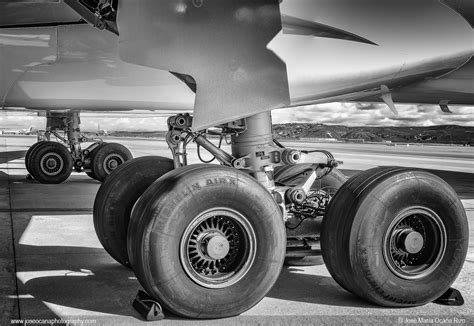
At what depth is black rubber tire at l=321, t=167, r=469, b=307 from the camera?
3.24 metres

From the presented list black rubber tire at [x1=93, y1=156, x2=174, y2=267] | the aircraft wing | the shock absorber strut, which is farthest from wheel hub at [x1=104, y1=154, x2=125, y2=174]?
the aircraft wing

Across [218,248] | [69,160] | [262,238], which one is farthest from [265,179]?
[69,160]

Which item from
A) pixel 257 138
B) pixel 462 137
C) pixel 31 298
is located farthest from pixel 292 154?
pixel 462 137

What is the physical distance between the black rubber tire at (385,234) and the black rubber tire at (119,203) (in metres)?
1.48

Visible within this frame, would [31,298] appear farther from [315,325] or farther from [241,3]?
[241,3]

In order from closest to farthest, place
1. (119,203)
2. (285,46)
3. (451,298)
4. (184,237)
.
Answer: (184,237)
(451,298)
(285,46)
(119,203)

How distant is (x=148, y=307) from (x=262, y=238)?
0.74 metres

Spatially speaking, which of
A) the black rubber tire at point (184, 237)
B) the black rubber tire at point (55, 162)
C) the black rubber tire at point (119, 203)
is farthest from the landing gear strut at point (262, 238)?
the black rubber tire at point (55, 162)

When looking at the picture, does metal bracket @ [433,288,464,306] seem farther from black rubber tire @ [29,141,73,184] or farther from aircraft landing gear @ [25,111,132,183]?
black rubber tire @ [29,141,73,184]

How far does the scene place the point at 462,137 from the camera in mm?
113562

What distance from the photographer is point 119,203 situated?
409cm

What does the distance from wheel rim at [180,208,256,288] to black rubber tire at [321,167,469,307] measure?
58 centimetres

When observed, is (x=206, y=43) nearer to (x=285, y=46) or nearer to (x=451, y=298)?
(x=285, y=46)

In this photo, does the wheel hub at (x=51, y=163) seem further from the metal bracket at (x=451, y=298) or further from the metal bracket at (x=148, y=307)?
the metal bracket at (x=451, y=298)
